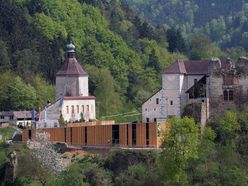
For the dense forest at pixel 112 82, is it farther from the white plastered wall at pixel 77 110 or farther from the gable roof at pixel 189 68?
the white plastered wall at pixel 77 110

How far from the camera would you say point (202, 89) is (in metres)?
63.8

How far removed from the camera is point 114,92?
8675cm

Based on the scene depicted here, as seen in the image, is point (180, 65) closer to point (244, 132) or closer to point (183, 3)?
point (244, 132)

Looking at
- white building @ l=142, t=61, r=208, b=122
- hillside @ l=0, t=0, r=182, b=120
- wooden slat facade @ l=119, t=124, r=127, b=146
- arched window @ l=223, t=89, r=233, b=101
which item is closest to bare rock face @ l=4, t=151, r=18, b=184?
wooden slat facade @ l=119, t=124, r=127, b=146

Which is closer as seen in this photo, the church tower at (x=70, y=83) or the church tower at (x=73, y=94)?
the church tower at (x=73, y=94)

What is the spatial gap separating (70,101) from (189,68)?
8010mm

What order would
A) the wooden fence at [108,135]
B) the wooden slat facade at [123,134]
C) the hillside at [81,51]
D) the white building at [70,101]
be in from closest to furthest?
1. the wooden fence at [108,135]
2. the wooden slat facade at [123,134]
3. the white building at [70,101]
4. the hillside at [81,51]

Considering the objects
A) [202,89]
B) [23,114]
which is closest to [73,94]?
[23,114]

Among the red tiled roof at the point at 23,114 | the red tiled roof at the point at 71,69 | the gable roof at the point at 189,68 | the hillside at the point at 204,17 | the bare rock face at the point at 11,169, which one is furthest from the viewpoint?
the hillside at the point at 204,17

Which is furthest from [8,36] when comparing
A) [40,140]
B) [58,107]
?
[40,140]

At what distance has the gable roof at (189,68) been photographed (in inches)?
A: 2562

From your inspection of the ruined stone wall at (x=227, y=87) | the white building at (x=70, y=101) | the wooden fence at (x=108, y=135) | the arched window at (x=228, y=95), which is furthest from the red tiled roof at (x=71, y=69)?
the arched window at (x=228, y=95)

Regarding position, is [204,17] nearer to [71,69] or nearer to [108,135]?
[71,69]

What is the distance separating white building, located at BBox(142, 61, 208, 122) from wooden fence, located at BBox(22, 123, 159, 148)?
276cm
